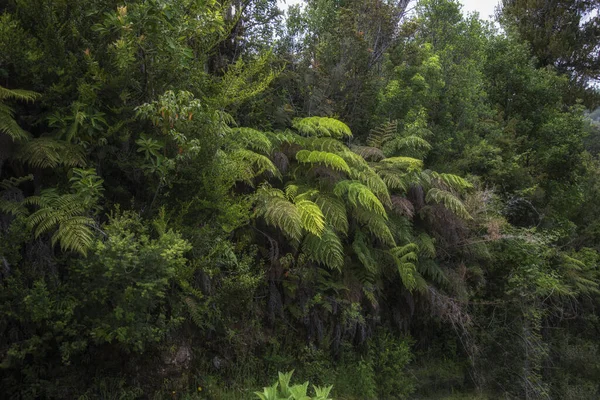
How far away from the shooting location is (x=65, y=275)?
4051 mm

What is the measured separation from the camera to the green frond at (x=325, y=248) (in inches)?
219

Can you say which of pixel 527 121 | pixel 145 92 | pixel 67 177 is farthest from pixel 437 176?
pixel 527 121

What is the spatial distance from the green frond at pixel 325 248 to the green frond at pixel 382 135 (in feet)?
9.12

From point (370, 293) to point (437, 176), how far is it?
2.34m

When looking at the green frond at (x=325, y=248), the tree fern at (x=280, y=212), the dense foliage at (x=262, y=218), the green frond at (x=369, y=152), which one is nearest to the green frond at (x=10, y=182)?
the dense foliage at (x=262, y=218)

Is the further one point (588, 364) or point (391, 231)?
point (588, 364)

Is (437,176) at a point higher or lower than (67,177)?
higher

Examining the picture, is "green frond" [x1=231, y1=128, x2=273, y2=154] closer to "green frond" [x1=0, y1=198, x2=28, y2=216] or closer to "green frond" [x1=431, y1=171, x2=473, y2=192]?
"green frond" [x1=0, y1=198, x2=28, y2=216]

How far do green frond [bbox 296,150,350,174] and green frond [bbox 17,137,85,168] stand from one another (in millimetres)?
2865

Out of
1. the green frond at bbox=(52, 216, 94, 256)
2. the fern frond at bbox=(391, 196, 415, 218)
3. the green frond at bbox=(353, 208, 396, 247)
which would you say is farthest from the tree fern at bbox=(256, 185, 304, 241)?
the green frond at bbox=(52, 216, 94, 256)

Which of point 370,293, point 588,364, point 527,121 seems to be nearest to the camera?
point 370,293

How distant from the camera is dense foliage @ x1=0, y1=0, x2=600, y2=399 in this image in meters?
3.89

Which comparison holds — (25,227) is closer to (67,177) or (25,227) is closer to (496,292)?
(67,177)

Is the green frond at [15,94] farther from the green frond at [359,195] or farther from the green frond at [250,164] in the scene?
the green frond at [359,195]
